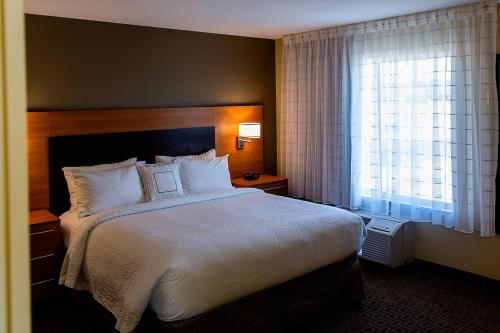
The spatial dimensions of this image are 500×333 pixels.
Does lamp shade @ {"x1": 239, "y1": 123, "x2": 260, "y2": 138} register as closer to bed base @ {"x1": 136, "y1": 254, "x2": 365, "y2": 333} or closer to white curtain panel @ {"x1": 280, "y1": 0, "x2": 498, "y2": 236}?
white curtain panel @ {"x1": 280, "y1": 0, "x2": 498, "y2": 236}

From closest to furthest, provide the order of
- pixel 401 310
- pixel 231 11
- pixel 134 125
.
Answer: pixel 401 310, pixel 231 11, pixel 134 125

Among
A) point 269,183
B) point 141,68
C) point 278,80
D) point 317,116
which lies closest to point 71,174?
point 141,68

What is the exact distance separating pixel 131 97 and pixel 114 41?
53 cm

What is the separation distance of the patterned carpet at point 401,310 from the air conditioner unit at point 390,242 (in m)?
0.17

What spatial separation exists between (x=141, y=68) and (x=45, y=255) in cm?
196

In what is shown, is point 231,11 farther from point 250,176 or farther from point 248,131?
point 250,176

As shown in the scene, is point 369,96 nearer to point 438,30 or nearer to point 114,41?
point 438,30

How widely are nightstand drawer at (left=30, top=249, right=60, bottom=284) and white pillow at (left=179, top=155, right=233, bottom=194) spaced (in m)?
1.25

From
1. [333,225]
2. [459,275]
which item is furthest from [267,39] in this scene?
[459,275]

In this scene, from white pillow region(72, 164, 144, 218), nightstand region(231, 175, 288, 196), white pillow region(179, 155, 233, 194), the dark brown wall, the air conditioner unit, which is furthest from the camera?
nightstand region(231, 175, 288, 196)

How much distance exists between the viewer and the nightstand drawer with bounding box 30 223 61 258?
353 centimetres

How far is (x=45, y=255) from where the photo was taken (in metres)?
3.58

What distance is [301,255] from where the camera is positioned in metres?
3.14

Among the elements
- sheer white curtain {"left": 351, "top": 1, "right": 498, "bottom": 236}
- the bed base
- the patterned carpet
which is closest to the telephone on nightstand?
sheer white curtain {"left": 351, "top": 1, "right": 498, "bottom": 236}
